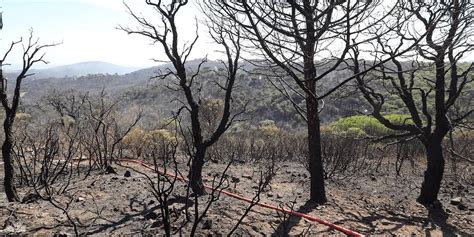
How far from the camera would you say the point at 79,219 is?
5379 millimetres

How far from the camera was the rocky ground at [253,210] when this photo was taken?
5.11 m

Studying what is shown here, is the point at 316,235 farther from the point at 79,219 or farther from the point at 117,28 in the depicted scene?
→ the point at 117,28

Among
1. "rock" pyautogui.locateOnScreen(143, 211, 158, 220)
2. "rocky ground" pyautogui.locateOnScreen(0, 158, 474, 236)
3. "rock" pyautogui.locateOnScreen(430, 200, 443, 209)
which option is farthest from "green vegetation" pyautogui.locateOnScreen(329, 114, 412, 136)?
"rock" pyautogui.locateOnScreen(143, 211, 158, 220)

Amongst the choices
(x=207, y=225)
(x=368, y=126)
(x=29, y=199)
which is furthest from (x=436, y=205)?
(x=368, y=126)

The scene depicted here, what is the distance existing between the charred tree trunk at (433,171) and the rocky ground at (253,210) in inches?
10.7

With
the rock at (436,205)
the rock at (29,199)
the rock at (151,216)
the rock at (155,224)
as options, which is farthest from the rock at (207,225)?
the rock at (436,205)

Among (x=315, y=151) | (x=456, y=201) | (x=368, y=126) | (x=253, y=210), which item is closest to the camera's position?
(x=253, y=210)

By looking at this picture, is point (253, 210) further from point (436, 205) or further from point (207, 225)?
point (436, 205)

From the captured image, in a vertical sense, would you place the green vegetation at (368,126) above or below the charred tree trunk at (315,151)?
below

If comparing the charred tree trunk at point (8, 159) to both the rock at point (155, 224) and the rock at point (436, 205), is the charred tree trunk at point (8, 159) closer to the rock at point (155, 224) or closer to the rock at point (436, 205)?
the rock at point (155, 224)

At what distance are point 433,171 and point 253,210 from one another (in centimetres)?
365

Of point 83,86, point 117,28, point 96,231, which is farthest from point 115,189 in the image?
point 83,86

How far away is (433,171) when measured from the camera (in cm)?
731

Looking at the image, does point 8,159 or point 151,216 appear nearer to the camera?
point 151,216
